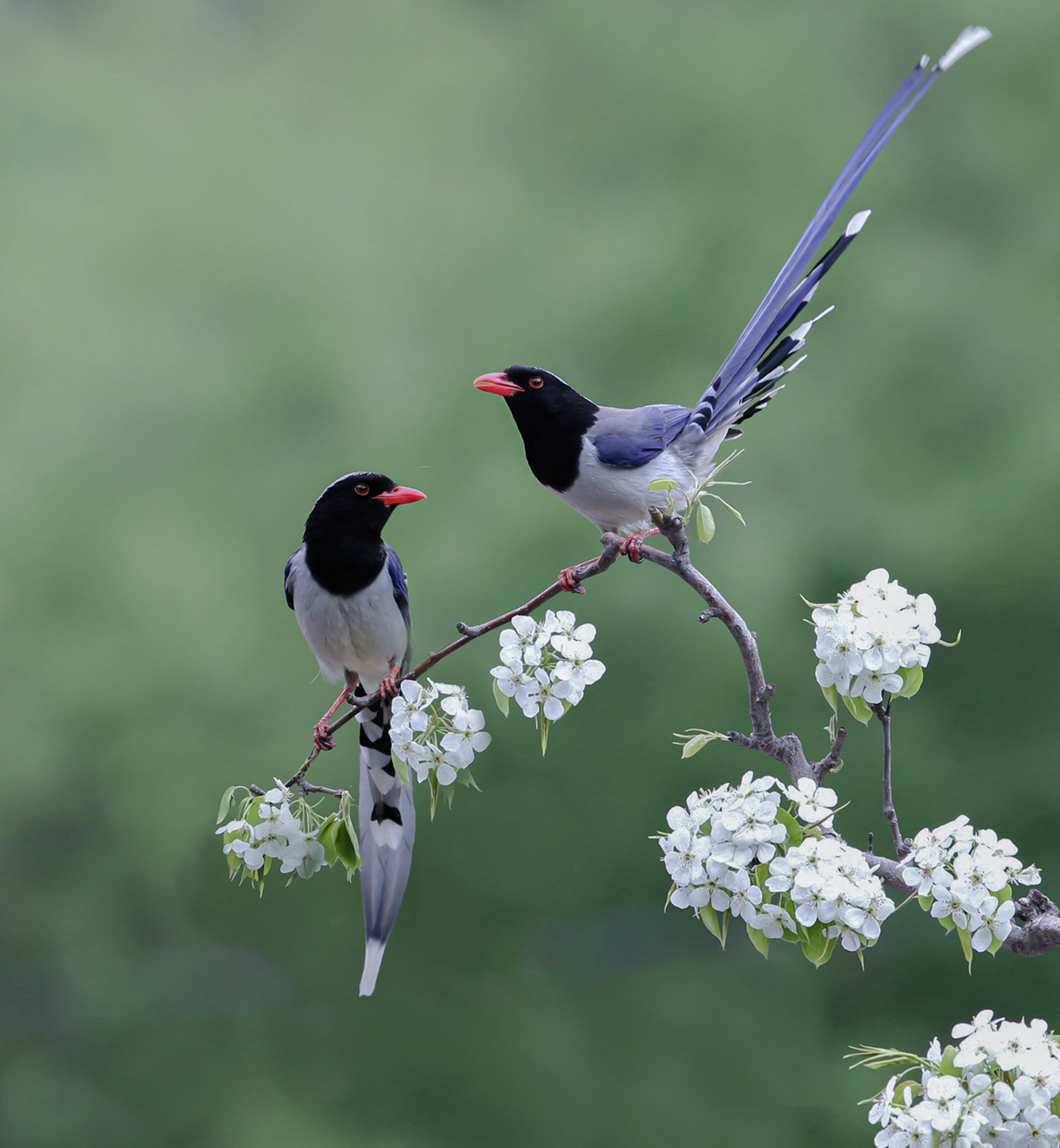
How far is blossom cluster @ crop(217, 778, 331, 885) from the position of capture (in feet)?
3.83

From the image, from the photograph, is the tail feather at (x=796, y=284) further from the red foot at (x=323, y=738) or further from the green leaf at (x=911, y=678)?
the red foot at (x=323, y=738)

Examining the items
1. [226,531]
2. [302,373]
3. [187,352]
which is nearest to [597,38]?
[302,373]

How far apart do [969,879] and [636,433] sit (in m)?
0.66

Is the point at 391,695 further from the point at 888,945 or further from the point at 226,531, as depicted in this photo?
the point at 888,945

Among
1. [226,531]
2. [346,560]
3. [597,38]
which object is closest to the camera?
[346,560]

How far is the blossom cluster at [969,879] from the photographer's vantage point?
90 centimetres

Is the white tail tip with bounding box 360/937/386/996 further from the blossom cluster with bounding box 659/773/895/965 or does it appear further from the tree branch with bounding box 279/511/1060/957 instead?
the blossom cluster with bounding box 659/773/895/965

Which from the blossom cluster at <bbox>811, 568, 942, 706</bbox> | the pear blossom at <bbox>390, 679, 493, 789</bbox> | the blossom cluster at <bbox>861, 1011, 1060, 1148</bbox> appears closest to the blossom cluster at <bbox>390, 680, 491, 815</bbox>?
the pear blossom at <bbox>390, 679, 493, 789</bbox>

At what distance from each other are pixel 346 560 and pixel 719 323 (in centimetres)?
134

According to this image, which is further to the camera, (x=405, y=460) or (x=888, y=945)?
(x=405, y=460)

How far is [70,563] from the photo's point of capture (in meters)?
2.31

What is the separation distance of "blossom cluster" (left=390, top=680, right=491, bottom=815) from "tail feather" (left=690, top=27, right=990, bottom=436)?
0.54 metres

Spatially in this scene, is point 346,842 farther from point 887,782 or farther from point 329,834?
point 887,782

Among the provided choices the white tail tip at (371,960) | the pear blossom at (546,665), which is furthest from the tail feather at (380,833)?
the pear blossom at (546,665)
